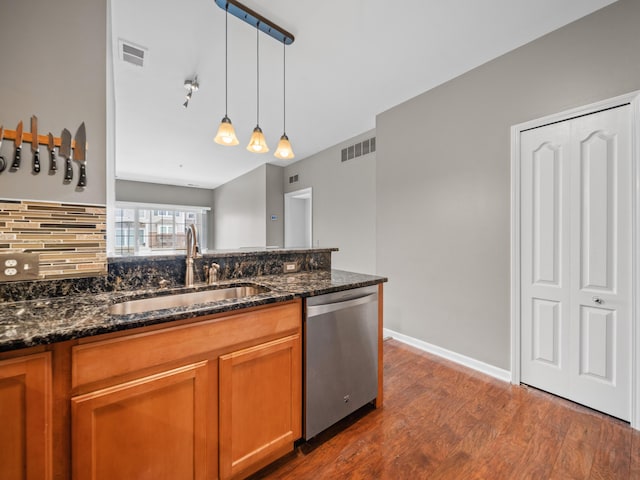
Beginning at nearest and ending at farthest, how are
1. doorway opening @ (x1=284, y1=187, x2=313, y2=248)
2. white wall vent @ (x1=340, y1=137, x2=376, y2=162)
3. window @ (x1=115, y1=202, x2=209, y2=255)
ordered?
white wall vent @ (x1=340, y1=137, x2=376, y2=162)
doorway opening @ (x1=284, y1=187, x2=313, y2=248)
window @ (x1=115, y1=202, x2=209, y2=255)

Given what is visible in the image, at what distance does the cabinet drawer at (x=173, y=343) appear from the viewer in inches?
37.7

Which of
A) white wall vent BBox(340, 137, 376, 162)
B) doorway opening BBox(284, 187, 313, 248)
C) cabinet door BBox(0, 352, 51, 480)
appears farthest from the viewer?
doorway opening BBox(284, 187, 313, 248)

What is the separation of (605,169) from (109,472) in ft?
10.3

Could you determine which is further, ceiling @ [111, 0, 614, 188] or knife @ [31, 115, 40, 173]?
ceiling @ [111, 0, 614, 188]

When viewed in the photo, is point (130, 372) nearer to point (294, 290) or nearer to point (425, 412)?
point (294, 290)

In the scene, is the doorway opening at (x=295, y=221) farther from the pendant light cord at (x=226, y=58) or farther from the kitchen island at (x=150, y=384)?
the kitchen island at (x=150, y=384)

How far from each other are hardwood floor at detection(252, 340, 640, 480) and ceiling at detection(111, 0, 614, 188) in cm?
279

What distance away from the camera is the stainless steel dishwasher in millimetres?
1573

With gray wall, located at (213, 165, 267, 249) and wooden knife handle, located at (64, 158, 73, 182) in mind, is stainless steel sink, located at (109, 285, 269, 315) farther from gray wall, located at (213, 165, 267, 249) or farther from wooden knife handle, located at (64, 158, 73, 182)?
gray wall, located at (213, 165, 267, 249)

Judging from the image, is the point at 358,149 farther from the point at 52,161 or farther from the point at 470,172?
the point at 52,161

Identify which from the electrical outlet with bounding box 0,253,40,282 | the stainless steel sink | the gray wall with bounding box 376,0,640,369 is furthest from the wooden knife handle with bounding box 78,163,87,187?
the gray wall with bounding box 376,0,640,369

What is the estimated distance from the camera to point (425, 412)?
1.95 m

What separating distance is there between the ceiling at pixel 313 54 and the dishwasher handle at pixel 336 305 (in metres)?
1.99

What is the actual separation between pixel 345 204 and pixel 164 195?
5.96m
